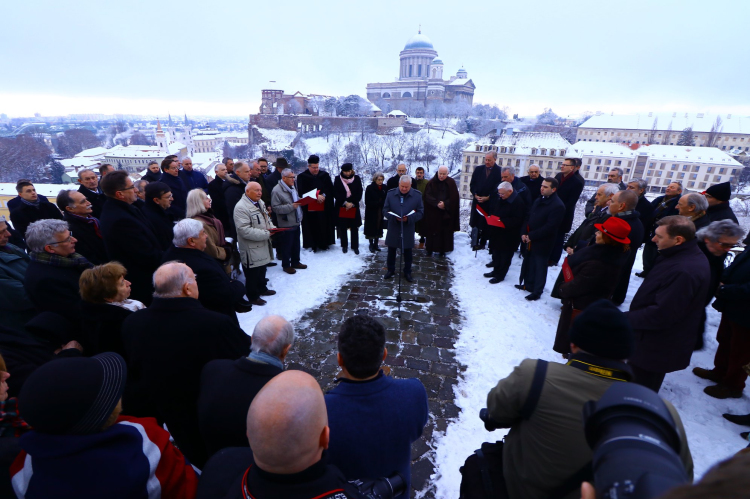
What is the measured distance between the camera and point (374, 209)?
6.81 m

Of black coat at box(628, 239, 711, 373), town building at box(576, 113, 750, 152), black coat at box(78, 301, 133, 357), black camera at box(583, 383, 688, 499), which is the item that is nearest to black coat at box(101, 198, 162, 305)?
black coat at box(78, 301, 133, 357)

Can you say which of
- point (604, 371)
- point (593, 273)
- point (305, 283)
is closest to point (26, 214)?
point (305, 283)

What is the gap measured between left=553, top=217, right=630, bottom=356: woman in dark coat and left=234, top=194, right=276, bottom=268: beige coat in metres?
3.73

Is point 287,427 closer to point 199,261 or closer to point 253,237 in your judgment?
point 199,261

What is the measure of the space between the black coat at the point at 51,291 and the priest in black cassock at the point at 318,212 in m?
4.11

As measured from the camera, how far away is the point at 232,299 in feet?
10.3

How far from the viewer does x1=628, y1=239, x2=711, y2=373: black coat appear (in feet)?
8.37

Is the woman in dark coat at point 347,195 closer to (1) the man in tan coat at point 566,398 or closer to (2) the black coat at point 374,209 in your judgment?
(2) the black coat at point 374,209

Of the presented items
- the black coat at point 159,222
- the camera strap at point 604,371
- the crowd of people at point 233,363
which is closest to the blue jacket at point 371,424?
the crowd of people at point 233,363

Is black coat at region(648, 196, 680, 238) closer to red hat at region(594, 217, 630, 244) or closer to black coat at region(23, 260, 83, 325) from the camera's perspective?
red hat at region(594, 217, 630, 244)

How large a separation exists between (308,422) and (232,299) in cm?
238

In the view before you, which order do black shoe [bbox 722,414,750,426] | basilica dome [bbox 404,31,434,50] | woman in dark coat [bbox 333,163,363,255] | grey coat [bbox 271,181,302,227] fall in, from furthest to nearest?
basilica dome [bbox 404,31,434,50] < woman in dark coat [bbox 333,163,363,255] < grey coat [bbox 271,181,302,227] < black shoe [bbox 722,414,750,426]

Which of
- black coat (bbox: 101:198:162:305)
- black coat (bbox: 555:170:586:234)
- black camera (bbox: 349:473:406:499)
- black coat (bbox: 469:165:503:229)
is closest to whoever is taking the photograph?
black camera (bbox: 349:473:406:499)

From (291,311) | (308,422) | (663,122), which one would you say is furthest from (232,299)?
(663,122)
